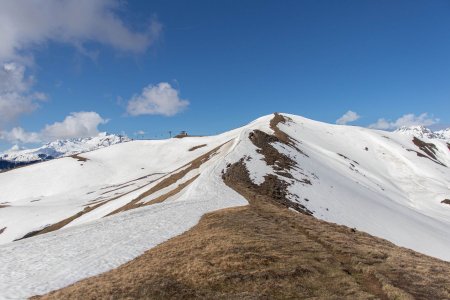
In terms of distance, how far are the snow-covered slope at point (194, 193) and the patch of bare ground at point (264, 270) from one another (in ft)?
8.68

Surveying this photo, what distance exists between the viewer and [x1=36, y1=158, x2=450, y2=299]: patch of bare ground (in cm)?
1878

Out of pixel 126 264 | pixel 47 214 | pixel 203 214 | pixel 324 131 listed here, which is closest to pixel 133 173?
pixel 47 214

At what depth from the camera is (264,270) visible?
21625 millimetres

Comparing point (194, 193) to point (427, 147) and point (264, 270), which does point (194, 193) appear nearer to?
point (264, 270)

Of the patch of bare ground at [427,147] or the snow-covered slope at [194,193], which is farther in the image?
the patch of bare ground at [427,147]

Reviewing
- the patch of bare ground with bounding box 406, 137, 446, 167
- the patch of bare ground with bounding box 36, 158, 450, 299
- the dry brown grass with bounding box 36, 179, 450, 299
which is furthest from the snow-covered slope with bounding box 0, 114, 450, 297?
the dry brown grass with bounding box 36, 179, 450, 299

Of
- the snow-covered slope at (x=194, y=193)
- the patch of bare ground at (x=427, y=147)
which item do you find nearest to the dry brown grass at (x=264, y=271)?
the snow-covered slope at (x=194, y=193)

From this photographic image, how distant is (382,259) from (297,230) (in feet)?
27.2

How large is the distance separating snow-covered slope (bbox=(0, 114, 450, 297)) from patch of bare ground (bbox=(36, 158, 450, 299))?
8.68ft

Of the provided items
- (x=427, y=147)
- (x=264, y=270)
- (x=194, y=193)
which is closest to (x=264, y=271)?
(x=264, y=270)

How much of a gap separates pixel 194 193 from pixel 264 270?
27.8m

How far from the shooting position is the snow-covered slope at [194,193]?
1030 inches

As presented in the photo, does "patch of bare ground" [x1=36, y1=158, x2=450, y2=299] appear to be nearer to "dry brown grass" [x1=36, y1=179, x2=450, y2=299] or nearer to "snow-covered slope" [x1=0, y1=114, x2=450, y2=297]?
"dry brown grass" [x1=36, y1=179, x2=450, y2=299]

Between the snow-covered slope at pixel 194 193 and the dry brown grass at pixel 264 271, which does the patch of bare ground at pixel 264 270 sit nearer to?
the dry brown grass at pixel 264 271
